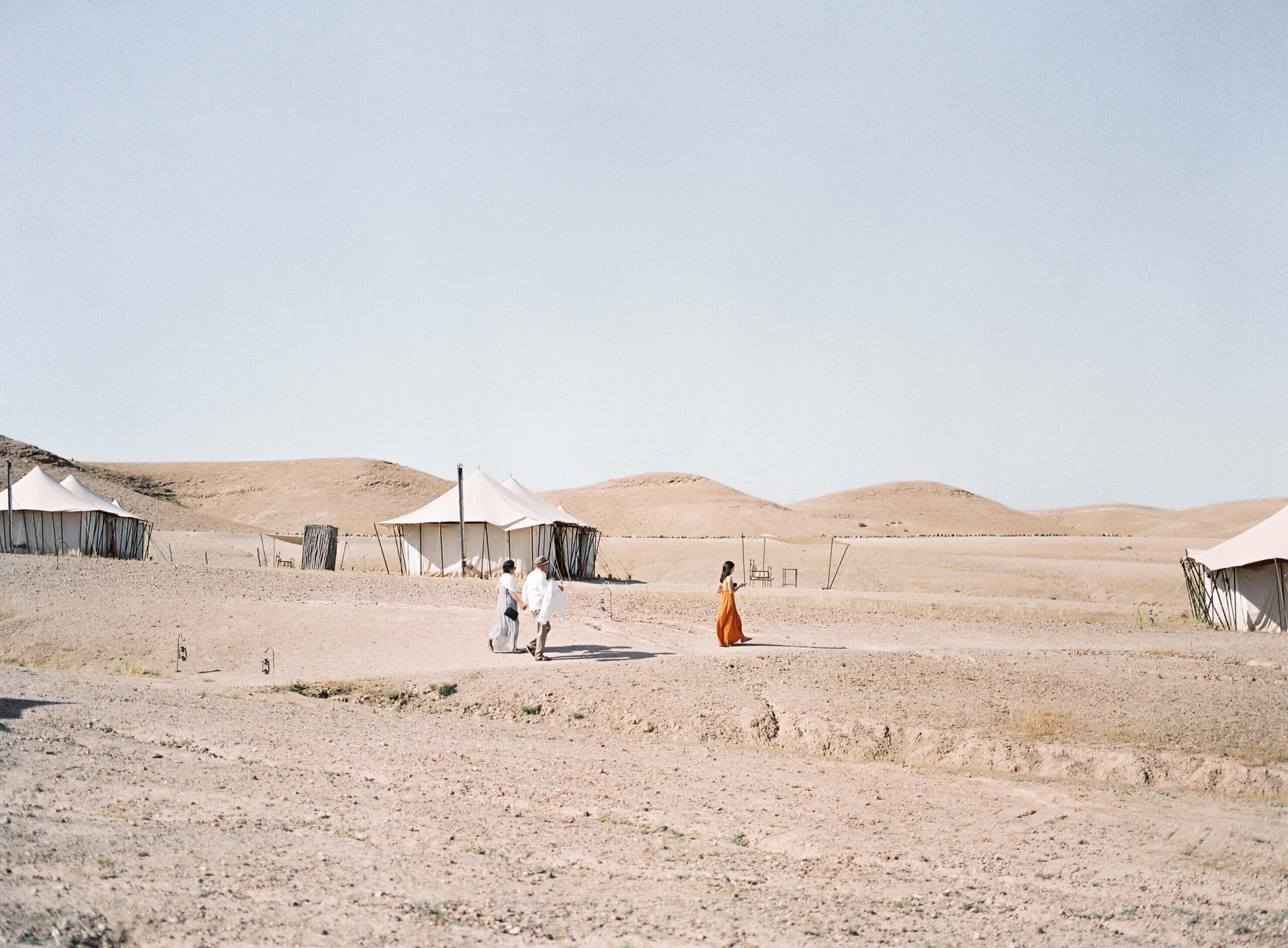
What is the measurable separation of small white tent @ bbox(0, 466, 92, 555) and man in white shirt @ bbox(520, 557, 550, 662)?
25.8m

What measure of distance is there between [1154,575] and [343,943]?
35.2m

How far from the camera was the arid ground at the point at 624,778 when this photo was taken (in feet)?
18.0

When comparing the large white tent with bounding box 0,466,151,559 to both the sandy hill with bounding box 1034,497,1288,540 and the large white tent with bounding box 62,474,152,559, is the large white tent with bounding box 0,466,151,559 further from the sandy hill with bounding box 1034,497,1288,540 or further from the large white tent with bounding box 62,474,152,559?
the sandy hill with bounding box 1034,497,1288,540

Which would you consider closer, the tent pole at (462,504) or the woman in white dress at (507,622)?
the woman in white dress at (507,622)

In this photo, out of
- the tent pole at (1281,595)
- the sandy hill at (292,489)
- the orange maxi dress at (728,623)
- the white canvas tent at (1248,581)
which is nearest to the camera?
the orange maxi dress at (728,623)

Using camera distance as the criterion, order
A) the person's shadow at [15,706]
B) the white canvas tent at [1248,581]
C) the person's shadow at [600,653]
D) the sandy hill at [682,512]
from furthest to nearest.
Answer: the sandy hill at [682,512] → the white canvas tent at [1248,581] → the person's shadow at [600,653] → the person's shadow at [15,706]

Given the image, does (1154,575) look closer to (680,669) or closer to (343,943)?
(680,669)

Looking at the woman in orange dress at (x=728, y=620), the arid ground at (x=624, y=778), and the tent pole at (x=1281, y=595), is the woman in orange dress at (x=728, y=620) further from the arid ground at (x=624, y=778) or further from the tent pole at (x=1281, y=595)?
the tent pole at (x=1281, y=595)

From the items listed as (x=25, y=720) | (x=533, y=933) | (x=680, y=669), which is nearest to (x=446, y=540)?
(x=680, y=669)

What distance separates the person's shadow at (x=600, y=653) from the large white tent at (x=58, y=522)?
24779 mm

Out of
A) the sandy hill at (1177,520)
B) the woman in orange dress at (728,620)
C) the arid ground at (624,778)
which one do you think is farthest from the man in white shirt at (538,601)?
the sandy hill at (1177,520)

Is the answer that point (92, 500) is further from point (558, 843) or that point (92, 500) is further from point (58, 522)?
point (558, 843)

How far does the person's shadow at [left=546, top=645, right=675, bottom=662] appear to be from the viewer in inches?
567

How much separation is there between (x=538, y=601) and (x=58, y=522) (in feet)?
88.1
